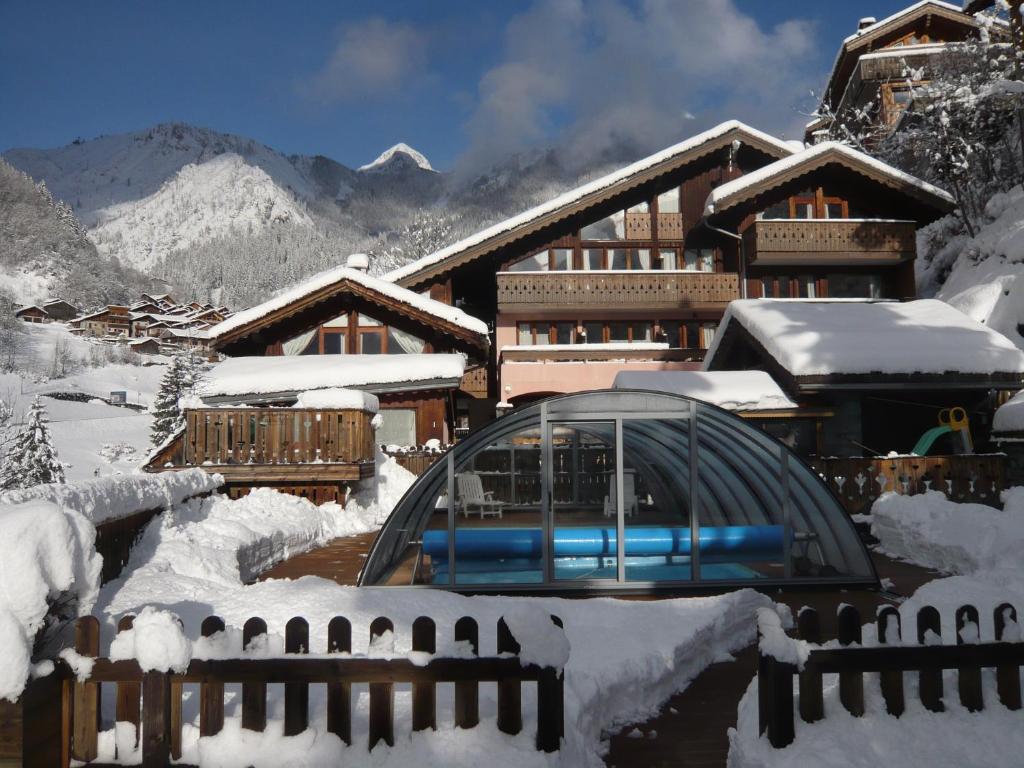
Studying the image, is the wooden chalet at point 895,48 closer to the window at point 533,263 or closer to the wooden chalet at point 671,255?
the wooden chalet at point 671,255

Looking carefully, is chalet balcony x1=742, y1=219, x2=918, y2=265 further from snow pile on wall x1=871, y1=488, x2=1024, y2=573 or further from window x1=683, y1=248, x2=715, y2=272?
snow pile on wall x1=871, y1=488, x2=1024, y2=573

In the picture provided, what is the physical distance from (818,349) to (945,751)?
1575 centimetres

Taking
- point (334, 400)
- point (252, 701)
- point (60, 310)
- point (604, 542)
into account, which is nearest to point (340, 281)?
point (334, 400)

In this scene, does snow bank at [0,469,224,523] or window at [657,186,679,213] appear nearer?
snow bank at [0,469,224,523]

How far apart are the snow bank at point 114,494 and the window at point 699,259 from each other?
72.2 ft

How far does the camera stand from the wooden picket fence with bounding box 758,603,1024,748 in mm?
3623

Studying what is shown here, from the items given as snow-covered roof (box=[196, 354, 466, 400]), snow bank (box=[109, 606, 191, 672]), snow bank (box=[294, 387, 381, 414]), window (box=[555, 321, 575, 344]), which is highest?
window (box=[555, 321, 575, 344])

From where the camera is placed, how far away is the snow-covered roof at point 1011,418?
1476cm

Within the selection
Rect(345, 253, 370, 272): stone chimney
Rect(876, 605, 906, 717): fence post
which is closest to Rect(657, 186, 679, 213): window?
Rect(345, 253, 370, 272): stone chimney

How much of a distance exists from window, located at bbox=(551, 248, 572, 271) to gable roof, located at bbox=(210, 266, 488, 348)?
20.1ft

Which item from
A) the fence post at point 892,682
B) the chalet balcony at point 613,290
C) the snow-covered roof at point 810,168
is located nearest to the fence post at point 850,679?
the fence post at point 892,682

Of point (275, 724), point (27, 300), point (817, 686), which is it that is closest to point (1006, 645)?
point (817, 686)

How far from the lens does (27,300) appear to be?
114 meters

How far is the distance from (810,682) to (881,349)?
1668cm
